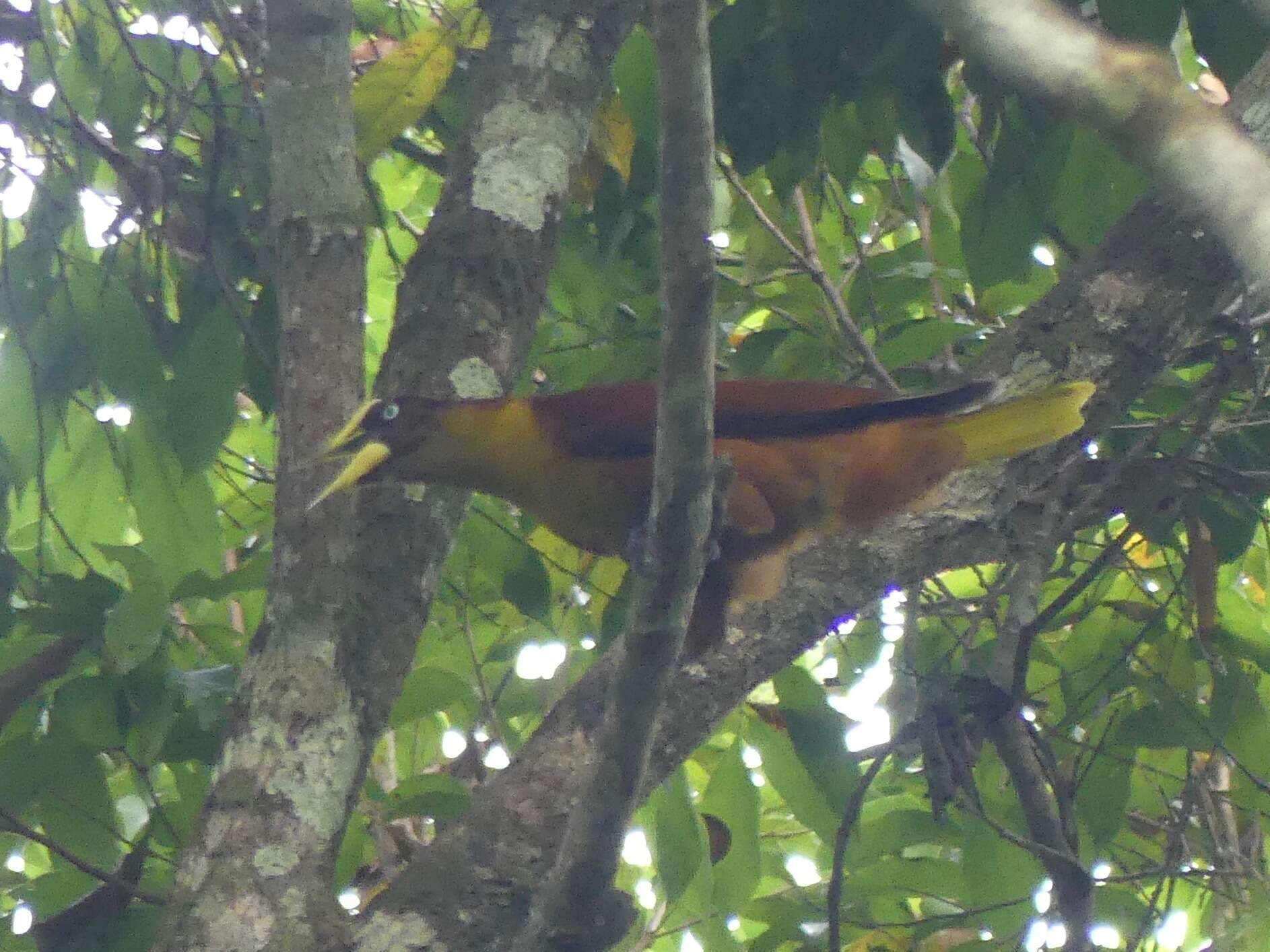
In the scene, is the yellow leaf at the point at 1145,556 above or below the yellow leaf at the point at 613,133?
below

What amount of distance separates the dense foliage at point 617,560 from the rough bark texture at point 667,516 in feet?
2.23

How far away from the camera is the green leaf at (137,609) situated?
7.28 ft

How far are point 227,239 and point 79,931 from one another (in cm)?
138

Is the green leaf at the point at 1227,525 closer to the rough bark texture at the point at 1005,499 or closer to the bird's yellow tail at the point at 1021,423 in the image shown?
the rough bark texture at the point at 1005,499

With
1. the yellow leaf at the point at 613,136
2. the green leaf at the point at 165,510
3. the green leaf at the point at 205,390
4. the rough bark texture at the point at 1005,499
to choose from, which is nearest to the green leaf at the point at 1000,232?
the rough bark texture at the point at 1005,499

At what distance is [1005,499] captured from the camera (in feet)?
9.07

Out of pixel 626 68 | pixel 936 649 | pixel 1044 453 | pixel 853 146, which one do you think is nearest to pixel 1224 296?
pixel 1044 453

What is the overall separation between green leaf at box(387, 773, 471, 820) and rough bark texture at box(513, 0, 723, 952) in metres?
0.80

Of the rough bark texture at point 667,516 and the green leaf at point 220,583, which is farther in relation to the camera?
the green leaf at point 220,583

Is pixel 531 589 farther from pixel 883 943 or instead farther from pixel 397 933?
pixel 883 943

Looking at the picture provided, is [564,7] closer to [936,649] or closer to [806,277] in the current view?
[806,277]

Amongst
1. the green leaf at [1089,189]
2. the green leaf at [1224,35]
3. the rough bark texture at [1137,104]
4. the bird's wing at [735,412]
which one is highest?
the green leaf at [1089,189]

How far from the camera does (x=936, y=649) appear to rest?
131 inches

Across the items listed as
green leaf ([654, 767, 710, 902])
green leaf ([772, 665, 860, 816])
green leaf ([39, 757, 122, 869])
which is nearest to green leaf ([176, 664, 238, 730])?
green leaf ([39, 757, 122, 869])
